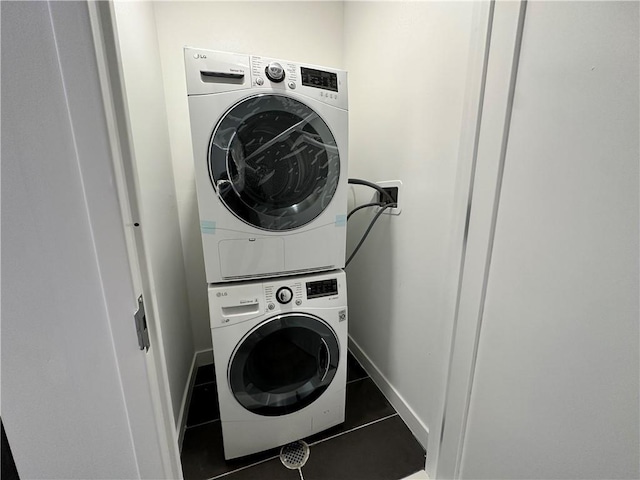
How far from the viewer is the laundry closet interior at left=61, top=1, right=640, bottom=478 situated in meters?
0.84

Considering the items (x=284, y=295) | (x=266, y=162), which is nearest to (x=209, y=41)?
(x=266, y=162)

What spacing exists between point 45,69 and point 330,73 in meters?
0.88

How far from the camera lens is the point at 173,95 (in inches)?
53.8

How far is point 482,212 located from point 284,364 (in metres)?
0.94

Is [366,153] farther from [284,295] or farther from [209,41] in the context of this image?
[209,41]

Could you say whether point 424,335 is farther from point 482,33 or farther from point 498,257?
point 482,33

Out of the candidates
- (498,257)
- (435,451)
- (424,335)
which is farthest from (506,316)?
(435,451)

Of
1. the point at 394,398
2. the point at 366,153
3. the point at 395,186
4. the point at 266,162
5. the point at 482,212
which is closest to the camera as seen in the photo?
the point at 482,212

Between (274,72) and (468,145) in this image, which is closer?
(468,145)

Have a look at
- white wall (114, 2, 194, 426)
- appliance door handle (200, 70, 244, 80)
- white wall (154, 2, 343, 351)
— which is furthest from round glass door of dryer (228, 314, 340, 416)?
appliance door handle (200, 70, 244, 80)

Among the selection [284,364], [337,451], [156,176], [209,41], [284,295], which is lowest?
[337,451]

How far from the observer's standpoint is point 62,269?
353 millimetres

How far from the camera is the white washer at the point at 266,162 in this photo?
867 millimetres

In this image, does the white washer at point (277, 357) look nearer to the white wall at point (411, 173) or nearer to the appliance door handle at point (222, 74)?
the white wall at point (411, 173)
